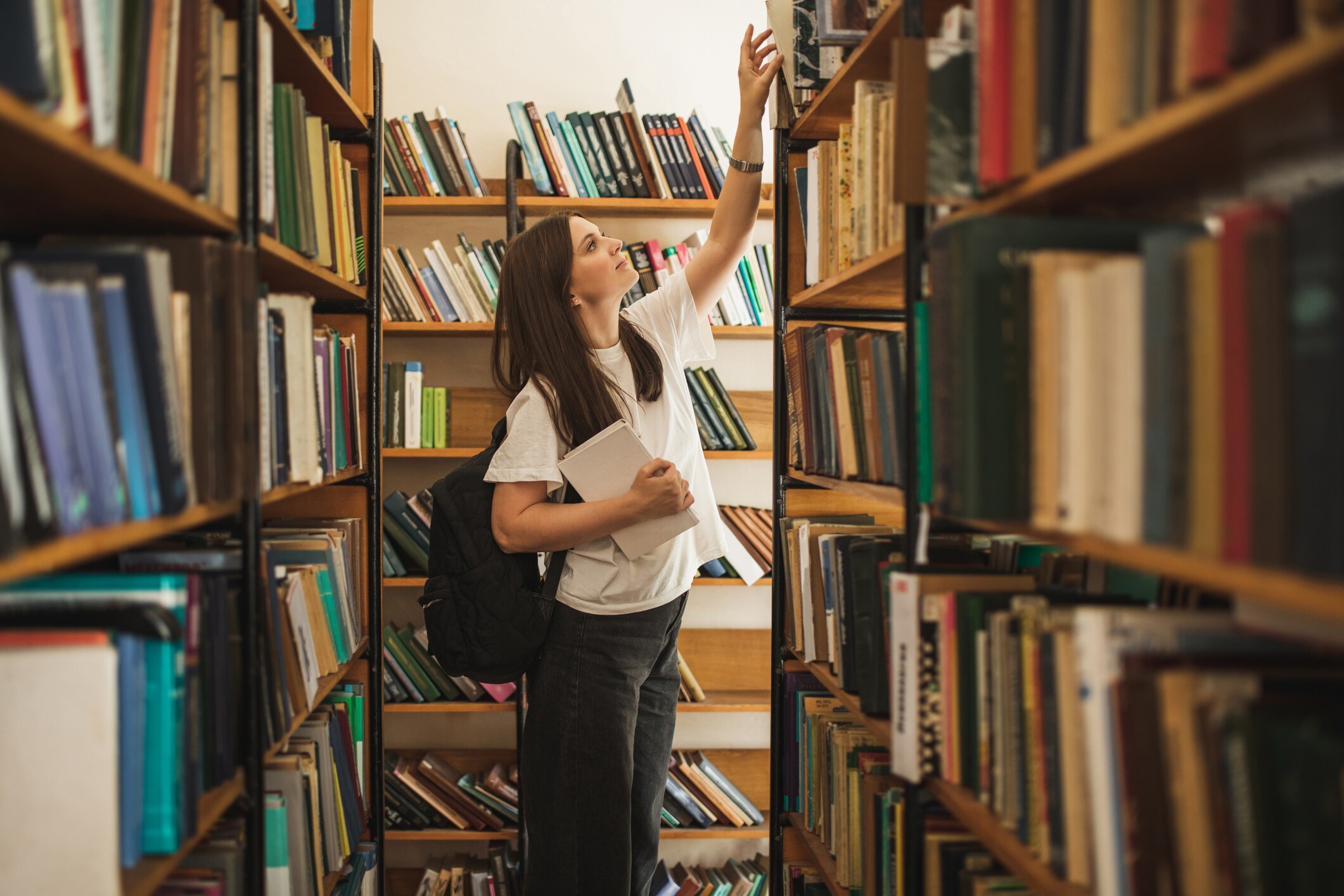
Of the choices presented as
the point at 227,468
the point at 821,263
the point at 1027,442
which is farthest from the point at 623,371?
the point at 1027,442

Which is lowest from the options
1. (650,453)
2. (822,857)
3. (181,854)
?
(822,857)

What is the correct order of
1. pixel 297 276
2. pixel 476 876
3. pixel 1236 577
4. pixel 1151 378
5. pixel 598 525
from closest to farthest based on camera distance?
1. pixel 1236 577
2. pixel 1151 378
3. pixel 297 276
4. pixel 598 525
5. pixel 476 876

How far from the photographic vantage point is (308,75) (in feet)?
4.91

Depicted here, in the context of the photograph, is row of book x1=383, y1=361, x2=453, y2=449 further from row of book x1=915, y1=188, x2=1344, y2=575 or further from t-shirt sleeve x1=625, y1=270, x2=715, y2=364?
row of book x1=915, y1=188, x2=1344, y2=575

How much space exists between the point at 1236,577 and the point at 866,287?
0.94 metres

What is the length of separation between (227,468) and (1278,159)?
1.09 meters

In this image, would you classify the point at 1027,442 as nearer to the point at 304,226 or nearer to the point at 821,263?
the point at 821,263

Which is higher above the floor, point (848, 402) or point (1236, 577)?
point (848, 402)

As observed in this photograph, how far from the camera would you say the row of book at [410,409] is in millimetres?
2391

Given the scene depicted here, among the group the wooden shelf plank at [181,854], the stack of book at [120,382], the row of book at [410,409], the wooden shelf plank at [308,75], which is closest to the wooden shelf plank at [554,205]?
the row of book at [410,409]

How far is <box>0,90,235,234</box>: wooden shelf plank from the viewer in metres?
0.68

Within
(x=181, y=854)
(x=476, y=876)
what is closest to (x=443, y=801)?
(x=476, y=876)

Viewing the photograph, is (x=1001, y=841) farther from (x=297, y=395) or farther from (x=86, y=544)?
(x=297, y=395)

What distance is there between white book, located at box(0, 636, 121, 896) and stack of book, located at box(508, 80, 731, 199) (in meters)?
1.97
